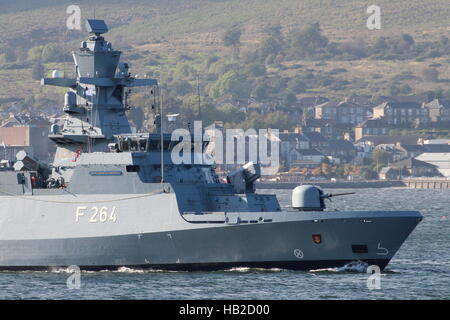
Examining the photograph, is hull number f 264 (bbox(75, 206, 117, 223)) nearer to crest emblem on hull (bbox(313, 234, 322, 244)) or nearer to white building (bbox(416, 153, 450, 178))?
crest emblem on hull (bbox(313, 234, 322, 244))

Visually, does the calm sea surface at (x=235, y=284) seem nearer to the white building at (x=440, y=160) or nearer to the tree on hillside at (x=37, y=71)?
the white building at (x=440, y=160)

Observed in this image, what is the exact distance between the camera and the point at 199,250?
35250 millimetres

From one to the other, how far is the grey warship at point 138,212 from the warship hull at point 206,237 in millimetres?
30

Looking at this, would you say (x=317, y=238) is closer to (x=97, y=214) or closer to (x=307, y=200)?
(x=307, y=200)

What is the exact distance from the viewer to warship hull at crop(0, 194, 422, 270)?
34.6 meters

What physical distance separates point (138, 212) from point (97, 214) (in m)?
1.41

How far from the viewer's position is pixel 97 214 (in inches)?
1427

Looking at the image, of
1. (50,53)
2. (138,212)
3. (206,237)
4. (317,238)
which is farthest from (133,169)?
(50,53)

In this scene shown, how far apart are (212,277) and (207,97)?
163m

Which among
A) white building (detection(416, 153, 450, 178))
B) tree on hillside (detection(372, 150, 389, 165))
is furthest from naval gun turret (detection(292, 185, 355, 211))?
tree on hillside (detection(372, 150, 389, 165))

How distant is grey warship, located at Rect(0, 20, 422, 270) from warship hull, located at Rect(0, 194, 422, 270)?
0.03 meters

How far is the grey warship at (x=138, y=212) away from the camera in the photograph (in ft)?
114
